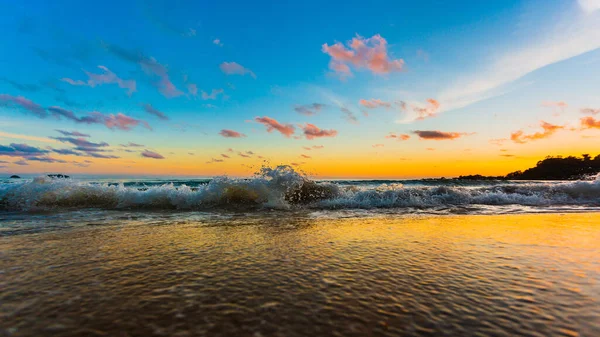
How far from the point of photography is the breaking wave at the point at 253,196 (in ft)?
40.9

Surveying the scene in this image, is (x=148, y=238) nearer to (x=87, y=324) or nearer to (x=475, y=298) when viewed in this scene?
(x=87, y=324)

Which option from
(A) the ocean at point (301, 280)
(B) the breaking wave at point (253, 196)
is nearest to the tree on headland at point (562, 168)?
(B) the breaking wave at point (253, 196)

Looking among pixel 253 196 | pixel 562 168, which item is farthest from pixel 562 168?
pixel 253 196

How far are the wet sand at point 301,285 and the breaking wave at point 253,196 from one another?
692cm

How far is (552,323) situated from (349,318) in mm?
1624

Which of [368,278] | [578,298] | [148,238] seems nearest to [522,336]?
[578,298]

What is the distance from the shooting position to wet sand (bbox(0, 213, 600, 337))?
7.59 ft

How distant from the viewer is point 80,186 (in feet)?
44.7

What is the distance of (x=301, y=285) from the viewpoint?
3.14m

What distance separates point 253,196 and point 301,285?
436 inches

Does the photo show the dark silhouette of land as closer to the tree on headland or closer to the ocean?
the tree on headland

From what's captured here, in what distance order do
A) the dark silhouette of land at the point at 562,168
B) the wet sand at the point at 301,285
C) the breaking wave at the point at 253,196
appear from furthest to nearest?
the dark silhouette of land at the point at 562,168
the breaking wave at the point at 253,196
the wet sand at the point at 301,285

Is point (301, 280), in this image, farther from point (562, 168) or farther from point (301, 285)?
point (562, 168)

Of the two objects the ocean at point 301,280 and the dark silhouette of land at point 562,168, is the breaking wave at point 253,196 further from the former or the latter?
the dark silhouette of land at point 562,168
